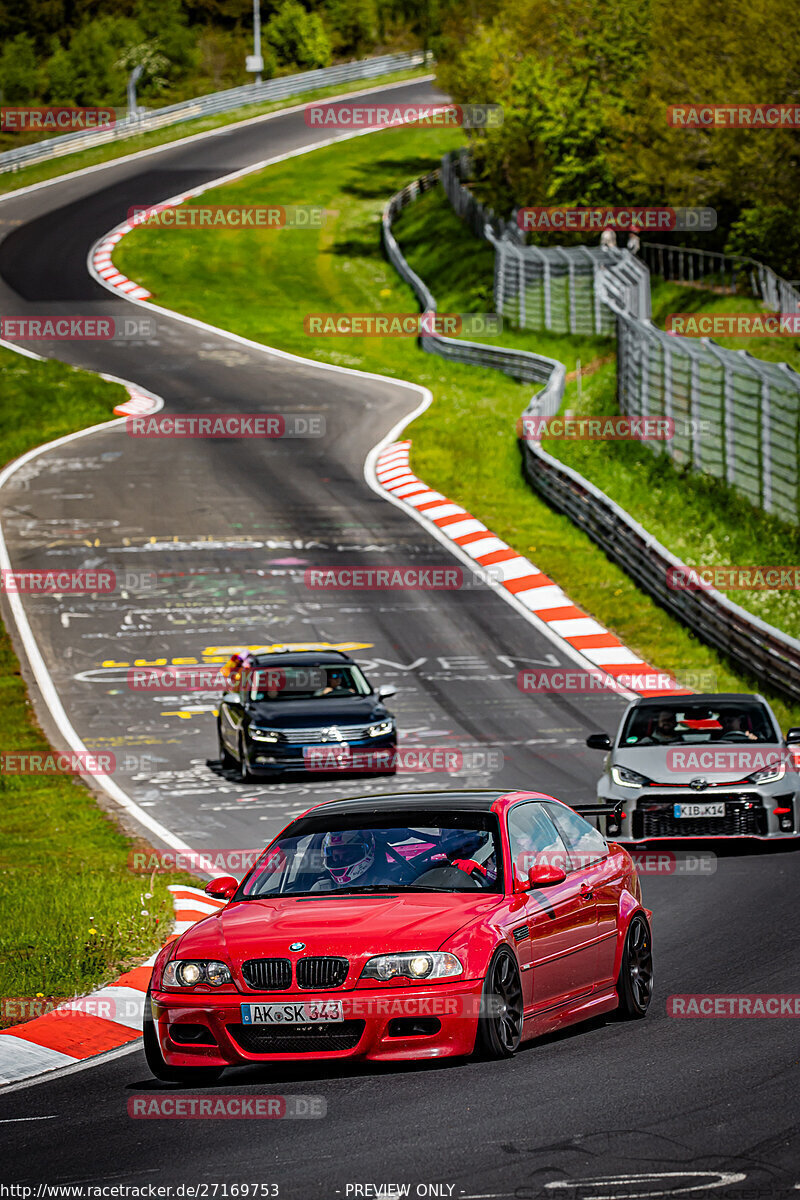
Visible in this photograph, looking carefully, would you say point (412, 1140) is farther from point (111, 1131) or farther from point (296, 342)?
point (296, 342)

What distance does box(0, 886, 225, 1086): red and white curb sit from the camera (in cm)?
923

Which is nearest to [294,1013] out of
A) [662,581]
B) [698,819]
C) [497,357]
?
[698,819]

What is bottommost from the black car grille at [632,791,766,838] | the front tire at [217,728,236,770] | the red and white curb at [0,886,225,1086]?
the front tire at [217,728,236,770]

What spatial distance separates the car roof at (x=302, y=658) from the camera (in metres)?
21.8

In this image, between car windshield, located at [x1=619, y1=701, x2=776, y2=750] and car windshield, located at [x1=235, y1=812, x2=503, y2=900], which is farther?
car windshield, located at [x1=619, y1=701, x2=776, y2=750]

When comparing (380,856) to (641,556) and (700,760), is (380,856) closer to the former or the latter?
(700,760)

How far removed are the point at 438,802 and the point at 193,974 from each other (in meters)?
1.76

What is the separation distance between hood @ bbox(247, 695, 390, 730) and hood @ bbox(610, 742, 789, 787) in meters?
4.46

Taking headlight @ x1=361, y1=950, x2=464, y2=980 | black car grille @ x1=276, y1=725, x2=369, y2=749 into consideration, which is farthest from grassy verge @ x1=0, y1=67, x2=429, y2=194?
headlight @ x1=361, y1=950, x2=464, y2=980

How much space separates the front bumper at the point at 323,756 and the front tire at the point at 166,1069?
11.6 metres

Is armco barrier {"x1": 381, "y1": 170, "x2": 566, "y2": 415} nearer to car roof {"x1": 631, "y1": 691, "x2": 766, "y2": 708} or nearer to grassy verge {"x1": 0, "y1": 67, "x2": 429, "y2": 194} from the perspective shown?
car roof {"x1": 631, "y1": 691, "x2": 766, "y2": 708}

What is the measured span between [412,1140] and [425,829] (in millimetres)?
2439

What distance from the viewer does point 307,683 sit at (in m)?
21.8

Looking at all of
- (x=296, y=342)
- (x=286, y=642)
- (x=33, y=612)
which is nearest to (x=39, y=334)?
(x=296, y=342)
